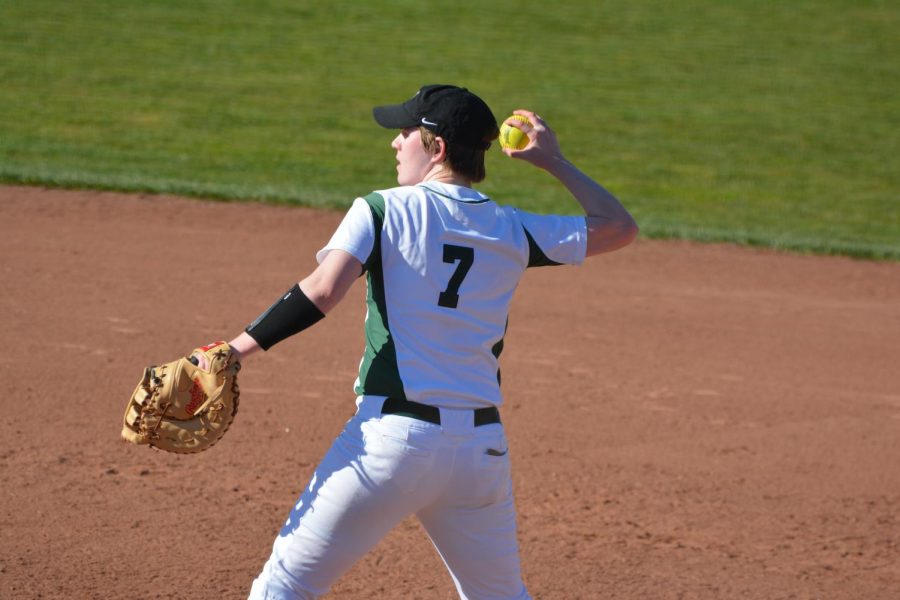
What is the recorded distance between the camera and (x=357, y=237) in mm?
3150

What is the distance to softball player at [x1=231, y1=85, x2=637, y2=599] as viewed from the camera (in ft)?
10.4

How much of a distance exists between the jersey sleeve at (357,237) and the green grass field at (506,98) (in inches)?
325

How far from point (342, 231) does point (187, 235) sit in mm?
6961

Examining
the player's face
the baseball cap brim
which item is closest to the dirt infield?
the player's face

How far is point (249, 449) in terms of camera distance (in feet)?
20.1

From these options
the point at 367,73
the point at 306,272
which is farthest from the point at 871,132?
the point at 306,272

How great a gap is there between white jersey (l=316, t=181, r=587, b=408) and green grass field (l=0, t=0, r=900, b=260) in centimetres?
805

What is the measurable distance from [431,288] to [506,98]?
13.7 m

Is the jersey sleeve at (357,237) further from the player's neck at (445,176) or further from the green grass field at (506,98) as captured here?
the green grass field at (506,98)

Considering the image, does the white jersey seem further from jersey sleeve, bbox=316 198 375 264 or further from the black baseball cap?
the black baseball cap

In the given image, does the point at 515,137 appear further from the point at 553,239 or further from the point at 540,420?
the point at 540,420

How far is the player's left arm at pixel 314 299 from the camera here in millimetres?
3129

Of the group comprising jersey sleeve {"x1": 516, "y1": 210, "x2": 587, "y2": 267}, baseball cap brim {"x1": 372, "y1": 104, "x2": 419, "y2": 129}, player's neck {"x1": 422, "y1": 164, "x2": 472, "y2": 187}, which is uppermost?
baseball cap brim {"x1": 372, "y1": 104, "x2": 419, "y2": 129}

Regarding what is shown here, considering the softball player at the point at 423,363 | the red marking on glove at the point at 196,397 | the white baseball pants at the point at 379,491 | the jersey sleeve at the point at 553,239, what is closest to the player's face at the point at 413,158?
the softball player at the point at 423,363
